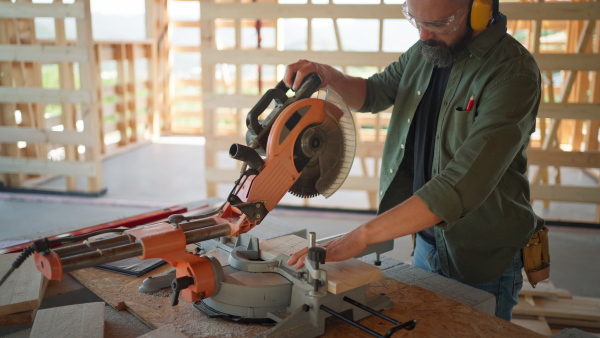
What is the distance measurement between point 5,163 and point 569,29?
246 inches

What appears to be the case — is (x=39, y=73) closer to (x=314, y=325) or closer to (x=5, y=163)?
(x=5, y=163)

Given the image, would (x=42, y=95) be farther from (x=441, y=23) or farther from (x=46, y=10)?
(x=441, y=23)

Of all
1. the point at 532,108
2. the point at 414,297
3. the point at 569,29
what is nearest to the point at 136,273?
the point at 414,297

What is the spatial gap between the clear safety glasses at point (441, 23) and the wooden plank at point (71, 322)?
129 centimetres

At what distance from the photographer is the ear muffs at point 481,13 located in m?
1.70

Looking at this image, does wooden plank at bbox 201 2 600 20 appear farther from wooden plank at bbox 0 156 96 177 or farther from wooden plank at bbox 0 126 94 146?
wooden plank at bbox 0 156 96 177

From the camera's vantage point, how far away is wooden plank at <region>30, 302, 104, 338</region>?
1.50 m

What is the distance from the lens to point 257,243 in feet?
5.57

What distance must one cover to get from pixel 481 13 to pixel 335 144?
23.6 inches

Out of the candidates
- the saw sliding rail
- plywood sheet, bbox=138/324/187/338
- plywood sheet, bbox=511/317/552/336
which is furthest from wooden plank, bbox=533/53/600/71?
plywood sheet, bbox=138/324/187/338

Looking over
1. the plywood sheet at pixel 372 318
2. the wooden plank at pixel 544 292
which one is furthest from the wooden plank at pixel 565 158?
the plywood sheet at pixel 372 318

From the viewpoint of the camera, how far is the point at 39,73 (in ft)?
18.6

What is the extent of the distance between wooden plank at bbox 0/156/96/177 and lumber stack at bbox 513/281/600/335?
399 centimetres

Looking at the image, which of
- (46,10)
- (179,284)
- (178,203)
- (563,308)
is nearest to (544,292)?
(563,308)
